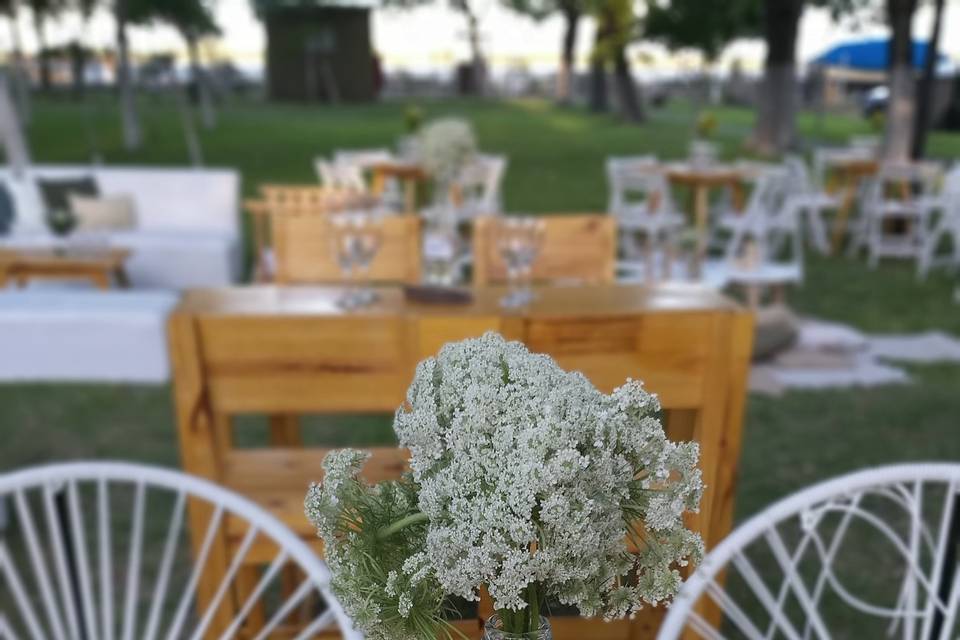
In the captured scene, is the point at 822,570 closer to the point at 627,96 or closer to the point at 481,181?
the point at 481,181

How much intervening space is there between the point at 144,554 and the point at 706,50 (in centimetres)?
1542

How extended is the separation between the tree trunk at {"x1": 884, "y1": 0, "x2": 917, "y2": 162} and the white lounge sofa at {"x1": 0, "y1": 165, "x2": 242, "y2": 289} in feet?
20.6

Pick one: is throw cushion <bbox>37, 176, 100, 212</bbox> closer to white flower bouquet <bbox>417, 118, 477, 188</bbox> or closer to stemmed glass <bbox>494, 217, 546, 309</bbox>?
white flower bouquet <bbox>417, 118, 477, 188</bbox>

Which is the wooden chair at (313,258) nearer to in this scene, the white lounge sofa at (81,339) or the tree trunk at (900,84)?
the white lounge sofa at (81,339)

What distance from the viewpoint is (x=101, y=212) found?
6570 mm

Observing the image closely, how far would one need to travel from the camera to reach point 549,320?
73.7 inches

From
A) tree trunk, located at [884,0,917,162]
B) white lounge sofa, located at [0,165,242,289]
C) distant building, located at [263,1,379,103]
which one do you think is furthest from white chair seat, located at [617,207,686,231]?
distant building, located at [263,1,379,103]

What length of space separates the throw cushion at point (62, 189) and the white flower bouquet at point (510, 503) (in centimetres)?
665

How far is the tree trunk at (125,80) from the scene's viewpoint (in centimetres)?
1440

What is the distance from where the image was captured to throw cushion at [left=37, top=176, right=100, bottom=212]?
21.7 ft

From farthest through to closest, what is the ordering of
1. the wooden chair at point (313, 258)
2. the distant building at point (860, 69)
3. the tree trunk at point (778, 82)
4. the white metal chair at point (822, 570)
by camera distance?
the distant building at point (860, 69)
the tree trunk at point (778, 82)
the wooden chair at point (313, 258)
the white metal chair at point (822, 570)

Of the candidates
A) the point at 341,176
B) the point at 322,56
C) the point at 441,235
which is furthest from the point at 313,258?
the point at 322,56

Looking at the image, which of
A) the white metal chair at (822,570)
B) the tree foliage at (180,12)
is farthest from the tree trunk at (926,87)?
the tree foliage at (180,12)

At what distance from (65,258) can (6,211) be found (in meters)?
1.58
